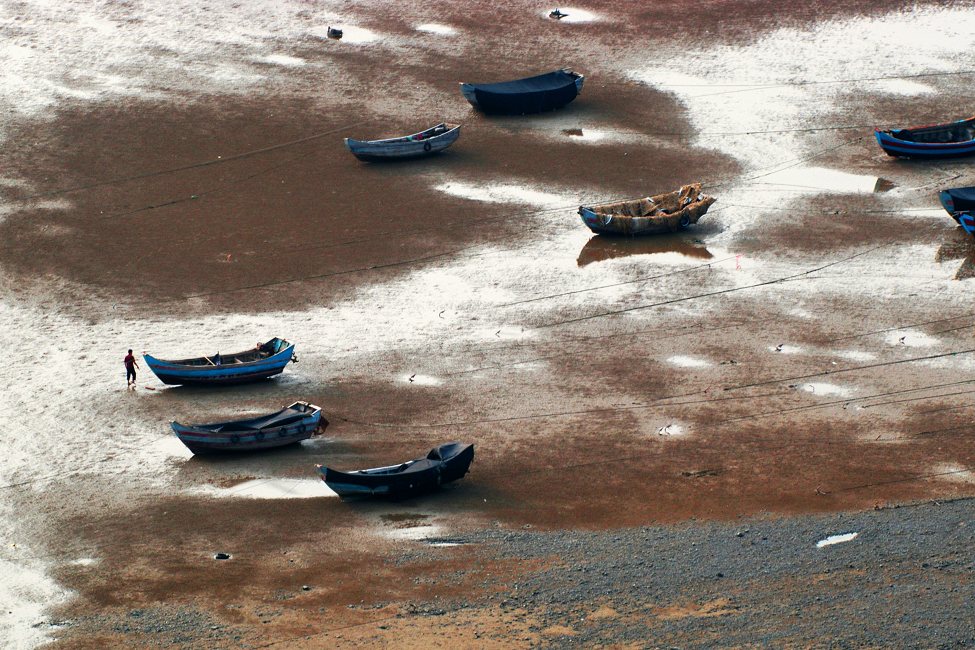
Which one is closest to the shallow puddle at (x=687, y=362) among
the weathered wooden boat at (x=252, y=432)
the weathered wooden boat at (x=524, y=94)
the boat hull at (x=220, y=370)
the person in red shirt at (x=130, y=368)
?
the weathered wooden boat at (x=252, y=432)

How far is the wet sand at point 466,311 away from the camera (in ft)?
106

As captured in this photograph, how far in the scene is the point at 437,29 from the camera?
6581 centimetres

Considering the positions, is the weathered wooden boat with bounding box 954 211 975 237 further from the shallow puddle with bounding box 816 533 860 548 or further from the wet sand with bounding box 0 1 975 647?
the shallow puddle with bounding box 816 533 860 548

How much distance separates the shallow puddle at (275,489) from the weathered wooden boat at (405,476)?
655 millimetres

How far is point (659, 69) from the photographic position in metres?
61.0

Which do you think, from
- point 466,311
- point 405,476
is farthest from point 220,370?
point 405,476

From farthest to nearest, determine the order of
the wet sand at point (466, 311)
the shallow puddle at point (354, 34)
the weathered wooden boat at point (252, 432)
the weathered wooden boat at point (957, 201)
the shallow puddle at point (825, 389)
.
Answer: the shallow puddle at point (354, 34)
the weathered wooden boat at point (957, 201)
the shallow puddle at point (825, 389)
the weathered wooden boat at point (252, 432)
the wet sand at point (466, 311)

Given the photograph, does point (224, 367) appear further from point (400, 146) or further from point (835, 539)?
point (835, 539)

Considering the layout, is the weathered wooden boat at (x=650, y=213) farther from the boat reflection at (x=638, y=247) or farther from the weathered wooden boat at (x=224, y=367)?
the weathered wooden boat at (x=224, y=367)

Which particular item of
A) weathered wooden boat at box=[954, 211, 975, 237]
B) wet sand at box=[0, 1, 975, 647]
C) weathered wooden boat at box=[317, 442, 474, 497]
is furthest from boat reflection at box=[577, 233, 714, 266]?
weathered wooden boat at box=[317, 442, 474, 497]

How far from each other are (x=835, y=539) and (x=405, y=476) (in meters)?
9.66

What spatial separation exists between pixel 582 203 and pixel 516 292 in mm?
7087

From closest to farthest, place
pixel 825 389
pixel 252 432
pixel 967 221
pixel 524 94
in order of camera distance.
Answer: pixel 252 432
pixel 825 389
pixel 967 221
pixel 524 94

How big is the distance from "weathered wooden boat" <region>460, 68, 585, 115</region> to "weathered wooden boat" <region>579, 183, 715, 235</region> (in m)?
10.2
